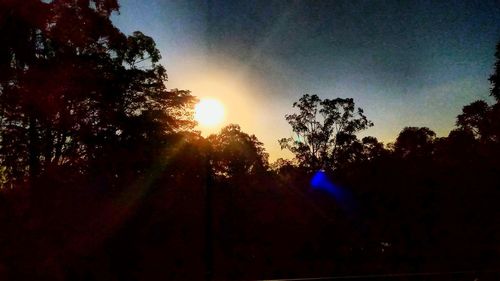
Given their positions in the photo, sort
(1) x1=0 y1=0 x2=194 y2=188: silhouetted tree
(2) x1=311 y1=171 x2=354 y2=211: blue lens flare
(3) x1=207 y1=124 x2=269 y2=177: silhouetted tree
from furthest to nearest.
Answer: (3) x1=207 y1=124 x2=269 y2=177: silhouetted tree, (2) x1=311 y1=171 x2=354 y2=211: blue lens flare, (1) x1=0 y1=0 x2=194 y2=188: silhouetted tree

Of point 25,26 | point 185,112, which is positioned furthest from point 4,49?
point 185,112

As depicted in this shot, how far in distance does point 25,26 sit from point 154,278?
37.7 ft

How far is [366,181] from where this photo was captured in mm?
24125

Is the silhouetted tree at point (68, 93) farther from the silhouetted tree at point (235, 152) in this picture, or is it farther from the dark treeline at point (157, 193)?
the silhouetted tree at point (235, 152)

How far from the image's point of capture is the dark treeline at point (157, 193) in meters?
16.5

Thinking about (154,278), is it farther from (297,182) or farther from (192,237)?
(297,182)

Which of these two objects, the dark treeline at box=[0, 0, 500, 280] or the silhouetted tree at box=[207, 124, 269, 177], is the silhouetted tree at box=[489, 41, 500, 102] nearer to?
the dark treeline at box=[0, 0, 500, 280]

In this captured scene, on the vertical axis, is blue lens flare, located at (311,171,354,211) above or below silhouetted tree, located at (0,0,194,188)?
below

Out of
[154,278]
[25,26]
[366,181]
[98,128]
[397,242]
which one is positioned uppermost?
[25,26]

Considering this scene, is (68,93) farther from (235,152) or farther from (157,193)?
(235,152)

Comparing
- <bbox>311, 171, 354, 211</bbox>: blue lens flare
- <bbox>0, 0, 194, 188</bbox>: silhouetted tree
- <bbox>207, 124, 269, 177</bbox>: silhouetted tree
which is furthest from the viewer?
<bbox>207, 124, 269, 177</bbox>: silhouetted tree

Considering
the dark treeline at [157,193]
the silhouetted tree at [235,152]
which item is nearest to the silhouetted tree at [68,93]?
the dark treeline at [157,193]

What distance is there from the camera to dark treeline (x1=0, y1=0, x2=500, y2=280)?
16.5 meters

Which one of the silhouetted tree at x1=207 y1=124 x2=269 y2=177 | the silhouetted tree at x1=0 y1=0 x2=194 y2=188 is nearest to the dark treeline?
the silhouetted tree at x1=0 y1=0 x2=194 y2=188
